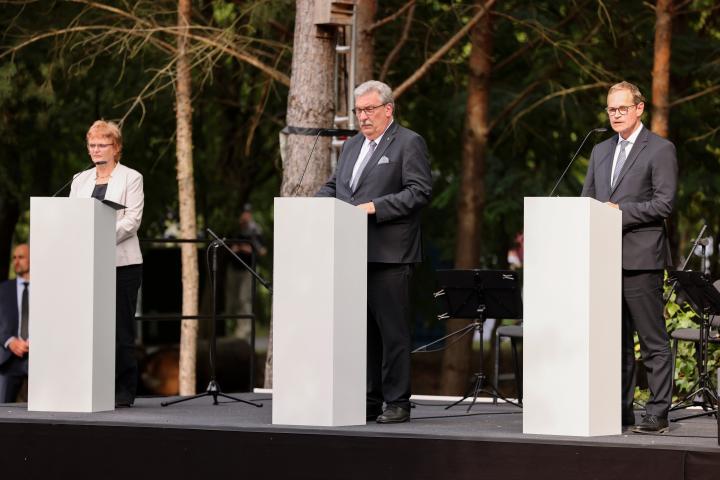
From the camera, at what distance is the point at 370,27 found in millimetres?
11852

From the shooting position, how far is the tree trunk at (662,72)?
39.4 ft

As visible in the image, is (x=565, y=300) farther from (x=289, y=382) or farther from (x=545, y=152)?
(x=545, y=152)

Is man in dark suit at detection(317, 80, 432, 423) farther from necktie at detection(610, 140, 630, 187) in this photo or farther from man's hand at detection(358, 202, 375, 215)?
necktie at detection(610, 140, 630, 187)

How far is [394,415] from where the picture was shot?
23.8ft

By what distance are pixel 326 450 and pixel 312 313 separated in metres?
0.69

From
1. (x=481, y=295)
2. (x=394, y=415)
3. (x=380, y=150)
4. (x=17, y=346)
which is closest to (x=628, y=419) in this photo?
(x=394, y=415)

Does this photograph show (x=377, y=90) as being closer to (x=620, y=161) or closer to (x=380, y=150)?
(x=380, y=150)

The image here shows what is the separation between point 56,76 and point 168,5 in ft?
4.97

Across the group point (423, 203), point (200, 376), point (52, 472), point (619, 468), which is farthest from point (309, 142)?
point (200, 376)

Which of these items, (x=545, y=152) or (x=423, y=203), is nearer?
(x=423, y=203)

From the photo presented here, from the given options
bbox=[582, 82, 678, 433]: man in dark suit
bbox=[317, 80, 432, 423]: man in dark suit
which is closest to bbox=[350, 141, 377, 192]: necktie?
bbox=[317, 80, 432, 423]: man in dark suit

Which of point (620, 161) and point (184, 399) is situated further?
point (184, 399)

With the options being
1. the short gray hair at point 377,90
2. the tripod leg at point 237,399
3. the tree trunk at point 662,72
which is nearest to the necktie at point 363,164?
the short gray hair at point 377,90

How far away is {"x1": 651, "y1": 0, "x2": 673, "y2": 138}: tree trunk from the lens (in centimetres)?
1200
